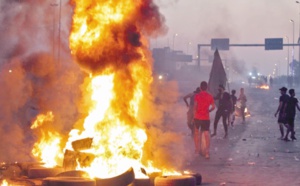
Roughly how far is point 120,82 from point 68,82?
8.29 meters

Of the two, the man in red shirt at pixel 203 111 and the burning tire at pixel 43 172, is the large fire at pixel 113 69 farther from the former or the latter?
the man in red shirt at pixel 203 111

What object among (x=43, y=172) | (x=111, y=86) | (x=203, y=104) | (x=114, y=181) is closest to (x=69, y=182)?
(x=114, y=181)

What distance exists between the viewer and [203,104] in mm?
17094

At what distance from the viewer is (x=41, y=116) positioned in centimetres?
1723

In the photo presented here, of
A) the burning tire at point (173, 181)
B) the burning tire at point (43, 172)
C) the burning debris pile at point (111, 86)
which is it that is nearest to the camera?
the burning tire at point (173, 181)

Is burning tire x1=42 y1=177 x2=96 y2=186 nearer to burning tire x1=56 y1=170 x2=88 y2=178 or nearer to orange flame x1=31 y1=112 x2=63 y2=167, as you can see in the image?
burning tire x1=56 y1=170 x2=88 y2=178

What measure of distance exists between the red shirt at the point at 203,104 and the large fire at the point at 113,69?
3.95m

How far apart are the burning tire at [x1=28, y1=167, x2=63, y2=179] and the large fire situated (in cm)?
46

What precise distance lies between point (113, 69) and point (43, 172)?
2362 mm

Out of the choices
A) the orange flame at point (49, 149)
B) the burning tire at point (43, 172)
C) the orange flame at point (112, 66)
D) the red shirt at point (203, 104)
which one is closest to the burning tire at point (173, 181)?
the orange flame at point (112, 66)

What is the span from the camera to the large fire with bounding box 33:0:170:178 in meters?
12.4

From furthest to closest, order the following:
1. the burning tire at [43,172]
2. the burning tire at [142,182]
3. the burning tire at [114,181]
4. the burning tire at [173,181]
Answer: the burning tire at [43,172] < the burning tire at [173,181] < the burning tire at [142,182] < the burning tire at [114,181]

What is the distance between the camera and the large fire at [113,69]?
1235 cm

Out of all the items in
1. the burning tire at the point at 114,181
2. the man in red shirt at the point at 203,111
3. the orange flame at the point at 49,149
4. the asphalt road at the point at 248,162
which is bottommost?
the asphalt road at the point at 248,162
